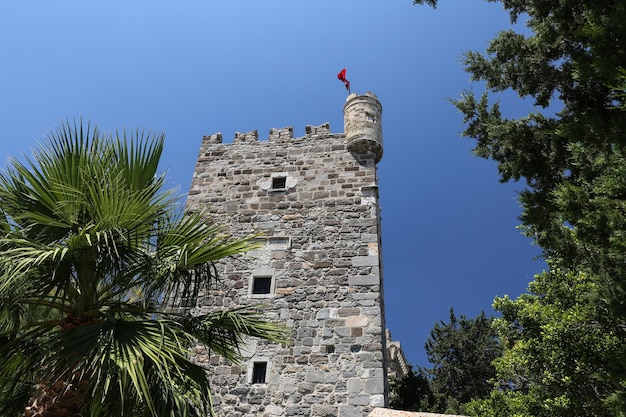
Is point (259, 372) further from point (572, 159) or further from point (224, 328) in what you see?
point (572, 159)

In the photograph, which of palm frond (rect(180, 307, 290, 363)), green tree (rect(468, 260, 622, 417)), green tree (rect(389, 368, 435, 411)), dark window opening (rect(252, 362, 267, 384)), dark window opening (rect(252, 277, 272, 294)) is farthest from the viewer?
green tree (rect(389, 368, 435, 411))

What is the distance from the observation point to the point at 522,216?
18.0 ft

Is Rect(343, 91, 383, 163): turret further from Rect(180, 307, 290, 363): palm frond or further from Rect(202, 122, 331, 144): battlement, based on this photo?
Rect(180, 307, 290, 363): palm frond

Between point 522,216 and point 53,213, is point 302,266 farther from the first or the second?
point 53,213

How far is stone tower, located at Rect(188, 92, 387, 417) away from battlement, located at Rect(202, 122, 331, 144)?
0.03 m

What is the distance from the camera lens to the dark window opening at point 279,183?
10.3 m

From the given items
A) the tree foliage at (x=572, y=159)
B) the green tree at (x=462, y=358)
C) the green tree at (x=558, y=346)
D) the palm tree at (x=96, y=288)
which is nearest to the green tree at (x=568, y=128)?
the tree foliage at (x=572, y=159)

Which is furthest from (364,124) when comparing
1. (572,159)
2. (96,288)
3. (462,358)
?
(462,358)

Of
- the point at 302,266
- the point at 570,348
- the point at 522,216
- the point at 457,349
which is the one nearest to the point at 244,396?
the point at 302,266

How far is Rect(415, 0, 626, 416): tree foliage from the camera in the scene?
4254mm

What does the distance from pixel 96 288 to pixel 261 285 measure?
187 inches

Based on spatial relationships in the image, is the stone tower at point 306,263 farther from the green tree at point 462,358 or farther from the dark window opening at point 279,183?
the green tree at point 462,358

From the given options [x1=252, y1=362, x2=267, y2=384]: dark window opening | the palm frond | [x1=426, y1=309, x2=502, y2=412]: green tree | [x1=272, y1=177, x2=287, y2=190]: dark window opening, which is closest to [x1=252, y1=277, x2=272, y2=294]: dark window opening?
[x1=252, y1=362, x2=267, y2=384]: dark window opening

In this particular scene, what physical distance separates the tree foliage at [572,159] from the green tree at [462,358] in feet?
37.5
